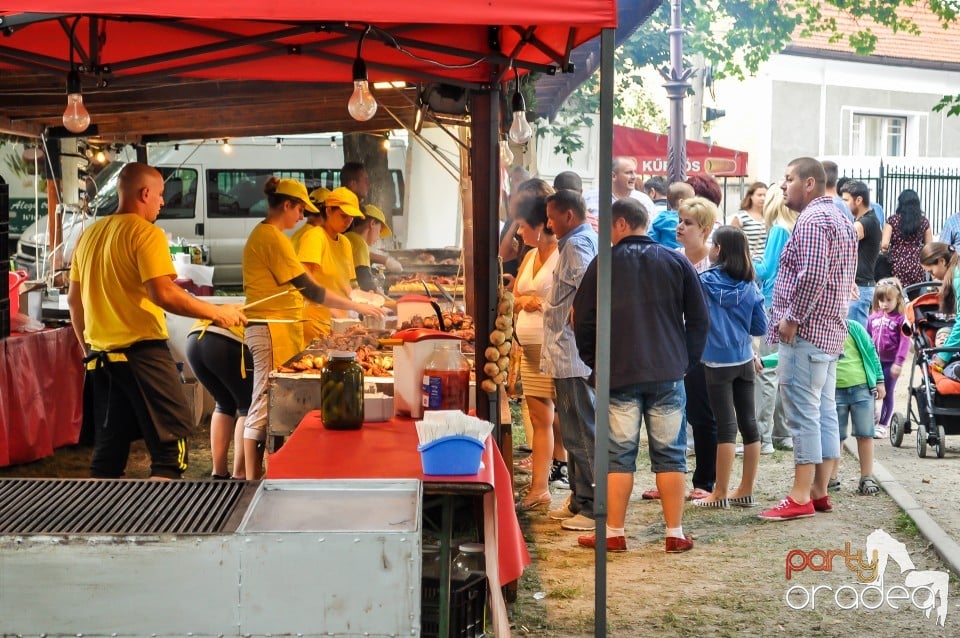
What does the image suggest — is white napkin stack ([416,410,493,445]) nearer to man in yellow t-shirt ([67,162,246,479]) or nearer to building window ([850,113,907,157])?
man in yellow t-shirt ([67,162,246,479])

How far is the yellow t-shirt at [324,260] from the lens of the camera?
7344mm

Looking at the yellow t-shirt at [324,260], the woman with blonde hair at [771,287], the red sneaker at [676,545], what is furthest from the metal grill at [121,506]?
the woman with blonde hair at [771,287]

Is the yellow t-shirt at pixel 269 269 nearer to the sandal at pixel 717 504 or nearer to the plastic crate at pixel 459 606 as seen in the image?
the sandal at pixel 717 504

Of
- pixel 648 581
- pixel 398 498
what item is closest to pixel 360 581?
pixel 398 498

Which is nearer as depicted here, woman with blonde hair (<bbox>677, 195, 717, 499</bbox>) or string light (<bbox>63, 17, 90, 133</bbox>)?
string light (<bbox>63, 17, 90, 133</bbox>)

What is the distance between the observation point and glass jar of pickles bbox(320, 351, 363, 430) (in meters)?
4.68

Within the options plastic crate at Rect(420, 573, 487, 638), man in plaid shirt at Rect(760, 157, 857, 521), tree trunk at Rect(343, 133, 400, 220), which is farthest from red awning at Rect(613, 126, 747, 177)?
plastic crate at Rect(420, 573, 487, 638)

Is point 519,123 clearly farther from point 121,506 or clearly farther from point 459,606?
point 121,506

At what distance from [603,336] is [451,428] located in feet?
2.55

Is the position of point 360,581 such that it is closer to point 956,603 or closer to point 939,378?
point 956,603

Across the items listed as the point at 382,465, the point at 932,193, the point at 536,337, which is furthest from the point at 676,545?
the point at 932,193

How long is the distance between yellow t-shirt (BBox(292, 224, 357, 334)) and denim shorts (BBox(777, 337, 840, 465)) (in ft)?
9.84

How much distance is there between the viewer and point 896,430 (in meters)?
9.09

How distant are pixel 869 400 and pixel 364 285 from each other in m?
4.03
